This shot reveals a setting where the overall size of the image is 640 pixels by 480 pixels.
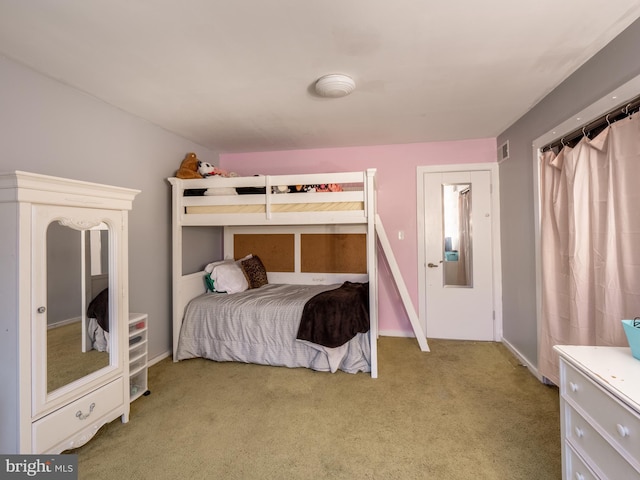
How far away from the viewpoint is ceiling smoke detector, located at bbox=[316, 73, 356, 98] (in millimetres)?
1955

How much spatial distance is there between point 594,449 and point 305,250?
2962mm

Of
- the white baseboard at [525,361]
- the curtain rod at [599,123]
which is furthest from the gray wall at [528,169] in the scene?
the curtain rod at [599,123]

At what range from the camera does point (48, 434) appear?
4.88 feet

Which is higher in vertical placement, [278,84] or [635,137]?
[278,84]

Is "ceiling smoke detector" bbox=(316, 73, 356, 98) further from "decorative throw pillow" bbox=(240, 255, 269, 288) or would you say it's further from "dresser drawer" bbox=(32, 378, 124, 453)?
"dresser drawer" bbox=(32, 378, 124, 453)

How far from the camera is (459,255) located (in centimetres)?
343

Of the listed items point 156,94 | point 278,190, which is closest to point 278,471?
Result: point 278,190

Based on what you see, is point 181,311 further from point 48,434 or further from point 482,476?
point 482,476

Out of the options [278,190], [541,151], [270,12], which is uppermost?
[270,12]

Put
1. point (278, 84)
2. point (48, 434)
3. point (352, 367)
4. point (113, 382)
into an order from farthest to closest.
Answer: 1. point (352, 367)
2. point (278, 84)
3. point (113, 382)
4. point (48, 434)

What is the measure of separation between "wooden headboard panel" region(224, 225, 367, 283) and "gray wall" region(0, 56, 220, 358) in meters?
0.60

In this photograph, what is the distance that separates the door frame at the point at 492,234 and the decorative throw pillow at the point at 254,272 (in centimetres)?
185

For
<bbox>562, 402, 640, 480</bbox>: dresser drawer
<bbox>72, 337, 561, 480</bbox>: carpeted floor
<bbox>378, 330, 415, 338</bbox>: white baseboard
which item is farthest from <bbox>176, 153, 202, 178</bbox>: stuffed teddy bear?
<bbox>562, 402, 640, 480</bbox>: dresser drawer

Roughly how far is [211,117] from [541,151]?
2759mm
